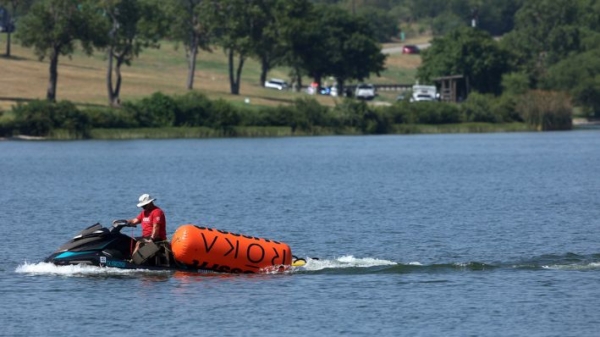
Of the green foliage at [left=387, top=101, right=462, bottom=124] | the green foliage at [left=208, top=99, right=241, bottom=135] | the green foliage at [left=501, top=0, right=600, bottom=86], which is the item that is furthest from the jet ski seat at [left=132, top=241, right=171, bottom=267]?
the green foliage at [left=501, top=0, right=600, bottom=86]

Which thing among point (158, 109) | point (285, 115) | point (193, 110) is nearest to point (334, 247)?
point (158, 109)

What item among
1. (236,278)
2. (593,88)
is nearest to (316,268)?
(236,278)

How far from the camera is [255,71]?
188375mm

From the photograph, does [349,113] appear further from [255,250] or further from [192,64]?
[255,250]

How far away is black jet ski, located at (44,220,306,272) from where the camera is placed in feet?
112

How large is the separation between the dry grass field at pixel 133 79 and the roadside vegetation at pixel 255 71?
263mm

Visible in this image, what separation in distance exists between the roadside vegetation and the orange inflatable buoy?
81192 mm

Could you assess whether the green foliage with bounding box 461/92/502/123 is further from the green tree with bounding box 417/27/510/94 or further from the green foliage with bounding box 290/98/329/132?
the green tree with bounding box 417/27/510/94

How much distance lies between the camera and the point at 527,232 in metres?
46.2

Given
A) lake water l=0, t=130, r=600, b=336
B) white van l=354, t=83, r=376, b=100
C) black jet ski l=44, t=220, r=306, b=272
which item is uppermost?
white van l=354, t=83, r=376, b=100

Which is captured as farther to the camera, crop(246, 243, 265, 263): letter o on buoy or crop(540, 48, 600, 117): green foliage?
crop(540, 48, 600, 117): green foliage

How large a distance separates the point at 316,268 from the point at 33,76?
4458 inches

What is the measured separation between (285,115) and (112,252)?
318ft

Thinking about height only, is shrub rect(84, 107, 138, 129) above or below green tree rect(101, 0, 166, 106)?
below
